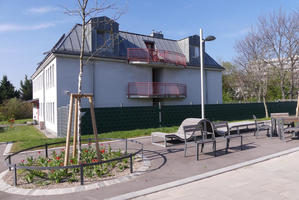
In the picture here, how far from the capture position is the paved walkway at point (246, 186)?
4.25 meters

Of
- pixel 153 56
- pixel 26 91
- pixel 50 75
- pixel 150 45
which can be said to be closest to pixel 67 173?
pixel 50 75

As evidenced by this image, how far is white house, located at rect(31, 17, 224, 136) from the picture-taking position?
15359 mm

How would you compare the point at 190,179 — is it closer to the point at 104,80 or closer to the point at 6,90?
the point at 104,80

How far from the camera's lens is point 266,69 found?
26.0m

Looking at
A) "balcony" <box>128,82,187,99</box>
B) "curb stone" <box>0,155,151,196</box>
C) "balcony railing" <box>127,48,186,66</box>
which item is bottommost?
"curb stone" <box>0,155,151,196</box>

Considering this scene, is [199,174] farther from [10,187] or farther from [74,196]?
[10,187]

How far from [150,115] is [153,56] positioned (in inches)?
240

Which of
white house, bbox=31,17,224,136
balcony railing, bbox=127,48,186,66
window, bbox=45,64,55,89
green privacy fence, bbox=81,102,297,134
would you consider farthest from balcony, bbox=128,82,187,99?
window, bbox=45,64,55,89

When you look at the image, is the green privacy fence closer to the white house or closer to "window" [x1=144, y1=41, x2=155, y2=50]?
the white house

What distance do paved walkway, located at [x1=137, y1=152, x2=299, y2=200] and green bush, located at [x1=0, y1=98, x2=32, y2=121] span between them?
2995 centimetres

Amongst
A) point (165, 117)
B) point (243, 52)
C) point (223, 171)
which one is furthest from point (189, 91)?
point (223, 171)

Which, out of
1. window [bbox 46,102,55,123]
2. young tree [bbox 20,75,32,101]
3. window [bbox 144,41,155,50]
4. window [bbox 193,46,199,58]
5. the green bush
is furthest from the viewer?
young tree [bbox 20,75,32,101]

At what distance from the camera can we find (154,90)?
61.6 feet

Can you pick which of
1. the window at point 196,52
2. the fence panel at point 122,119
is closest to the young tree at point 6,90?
the window at point 196,52
